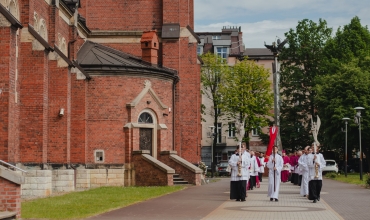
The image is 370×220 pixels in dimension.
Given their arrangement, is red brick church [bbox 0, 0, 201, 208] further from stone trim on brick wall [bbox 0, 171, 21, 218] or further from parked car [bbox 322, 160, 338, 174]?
parked car [bbox 322, 160, 338, 174]

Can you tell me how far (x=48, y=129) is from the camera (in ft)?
99.7

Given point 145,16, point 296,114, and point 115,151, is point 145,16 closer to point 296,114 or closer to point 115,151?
point 115,151

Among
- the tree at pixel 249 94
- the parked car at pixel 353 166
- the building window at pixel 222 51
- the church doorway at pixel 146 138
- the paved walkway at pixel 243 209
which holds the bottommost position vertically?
the parked car at pixel 353 166

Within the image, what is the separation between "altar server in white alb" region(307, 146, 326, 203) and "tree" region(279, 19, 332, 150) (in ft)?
153

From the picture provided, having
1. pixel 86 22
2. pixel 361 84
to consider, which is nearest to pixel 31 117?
pixel 86 22

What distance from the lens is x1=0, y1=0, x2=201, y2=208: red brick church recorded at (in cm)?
2705

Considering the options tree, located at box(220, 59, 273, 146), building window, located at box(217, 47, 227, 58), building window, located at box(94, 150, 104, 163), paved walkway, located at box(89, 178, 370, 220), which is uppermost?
building window, located at box(217, 47, 227, 58)

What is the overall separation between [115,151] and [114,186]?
5.93 ft

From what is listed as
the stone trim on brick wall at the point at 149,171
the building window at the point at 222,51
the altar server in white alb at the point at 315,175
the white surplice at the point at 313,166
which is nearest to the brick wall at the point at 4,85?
the altar server in white alb at the point at 315,175

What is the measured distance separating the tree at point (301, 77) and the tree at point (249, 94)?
2.11 meters

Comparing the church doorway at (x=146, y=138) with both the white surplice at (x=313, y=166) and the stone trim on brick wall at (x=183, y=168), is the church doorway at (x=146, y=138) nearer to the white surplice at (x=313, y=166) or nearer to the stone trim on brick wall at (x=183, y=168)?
the stone trim on brick wall at (x=183, y=168)

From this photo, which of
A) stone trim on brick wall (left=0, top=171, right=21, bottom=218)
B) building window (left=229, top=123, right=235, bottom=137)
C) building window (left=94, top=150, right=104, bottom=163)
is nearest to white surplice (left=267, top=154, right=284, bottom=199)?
stone trim on brick wall (left=0, top=171, right=21, bottom=218)

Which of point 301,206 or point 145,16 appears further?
point 145,16

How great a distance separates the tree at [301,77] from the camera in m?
72.2
